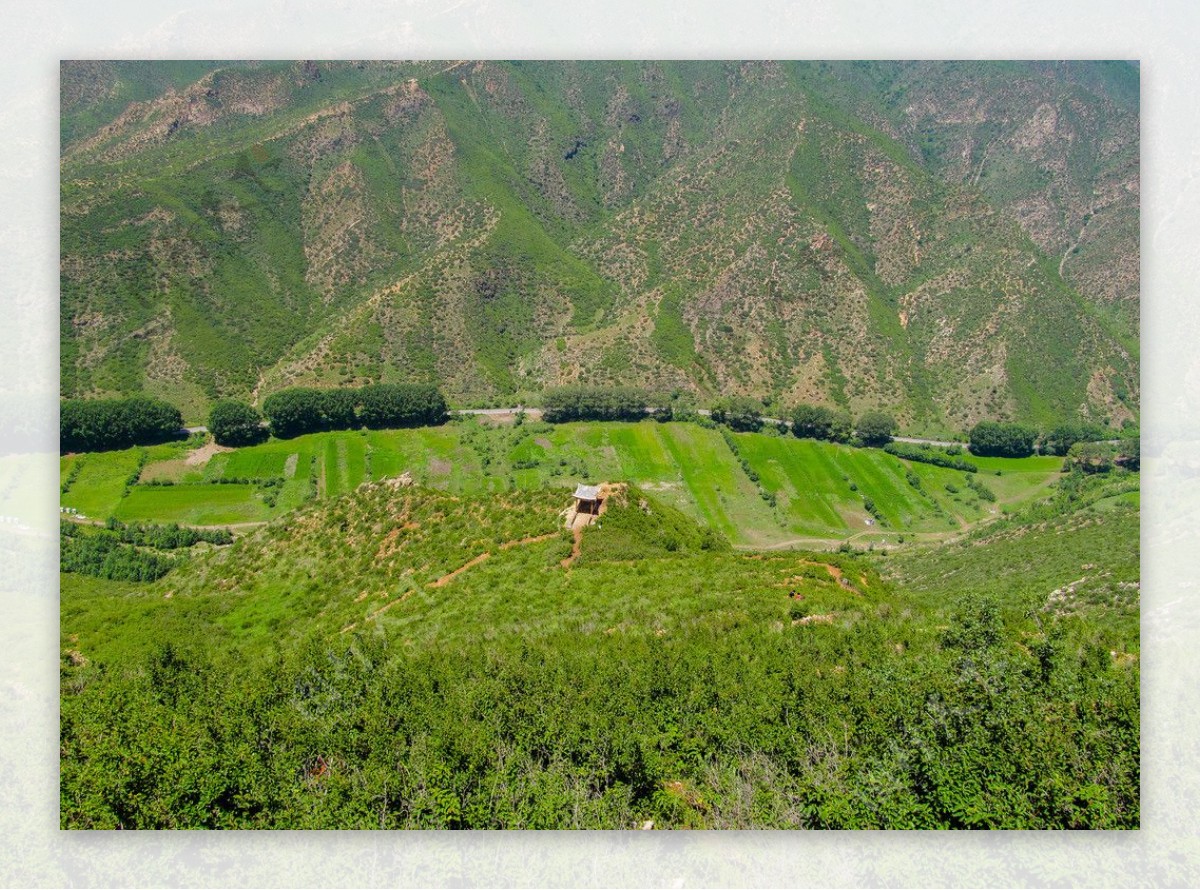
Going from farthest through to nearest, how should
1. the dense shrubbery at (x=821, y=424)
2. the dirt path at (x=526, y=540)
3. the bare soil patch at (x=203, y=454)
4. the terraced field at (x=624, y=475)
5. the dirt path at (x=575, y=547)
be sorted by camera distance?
1. the dense shrubbery at (x=821, y=424)
2. the bare soil patch at (x=203, y=454)
3. the terraced field at (x=624, y=475)
4. the dirt path at (x=526, y=540)
5. the dirt path at (x=575, y=547)

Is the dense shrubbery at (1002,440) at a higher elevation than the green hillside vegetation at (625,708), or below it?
higher

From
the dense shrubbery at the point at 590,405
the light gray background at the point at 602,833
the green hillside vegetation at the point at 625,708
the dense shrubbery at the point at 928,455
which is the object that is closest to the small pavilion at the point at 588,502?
the green hillside vegetation at the point at 625,708

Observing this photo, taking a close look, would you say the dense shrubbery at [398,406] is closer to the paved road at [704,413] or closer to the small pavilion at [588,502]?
the paved road at [704,413]

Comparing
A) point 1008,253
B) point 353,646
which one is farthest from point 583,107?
point 353,646

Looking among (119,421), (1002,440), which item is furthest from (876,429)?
(119,421)

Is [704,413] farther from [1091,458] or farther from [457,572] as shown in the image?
[457,572]

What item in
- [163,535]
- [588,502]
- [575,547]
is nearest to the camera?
[575,547]

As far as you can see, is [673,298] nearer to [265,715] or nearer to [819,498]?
[819,498]
